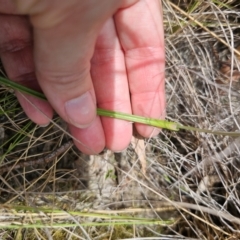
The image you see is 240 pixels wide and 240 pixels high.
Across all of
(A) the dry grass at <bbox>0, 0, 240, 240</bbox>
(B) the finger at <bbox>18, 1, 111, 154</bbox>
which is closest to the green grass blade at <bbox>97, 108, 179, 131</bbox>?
(B) the finger at <bbox>18, 1, 111, 154</bbox>

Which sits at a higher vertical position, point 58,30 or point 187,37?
point 58,30

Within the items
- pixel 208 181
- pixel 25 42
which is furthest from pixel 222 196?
pixel 25 42

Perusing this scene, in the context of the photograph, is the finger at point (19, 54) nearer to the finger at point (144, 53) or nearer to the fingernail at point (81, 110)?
the fingernail at point (81, 110)

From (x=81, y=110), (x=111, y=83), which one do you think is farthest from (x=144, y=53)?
(x=81, y=110)

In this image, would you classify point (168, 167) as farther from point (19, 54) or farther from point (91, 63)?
point (19, 54)

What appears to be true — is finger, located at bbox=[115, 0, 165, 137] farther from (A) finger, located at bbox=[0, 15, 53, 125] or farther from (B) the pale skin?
(A) finger, located at bbox=[0, 15, 53, 125]

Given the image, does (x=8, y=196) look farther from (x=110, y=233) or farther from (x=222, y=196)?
(x=222, y=196)

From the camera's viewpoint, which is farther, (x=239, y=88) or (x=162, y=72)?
(x=239, y=88)
